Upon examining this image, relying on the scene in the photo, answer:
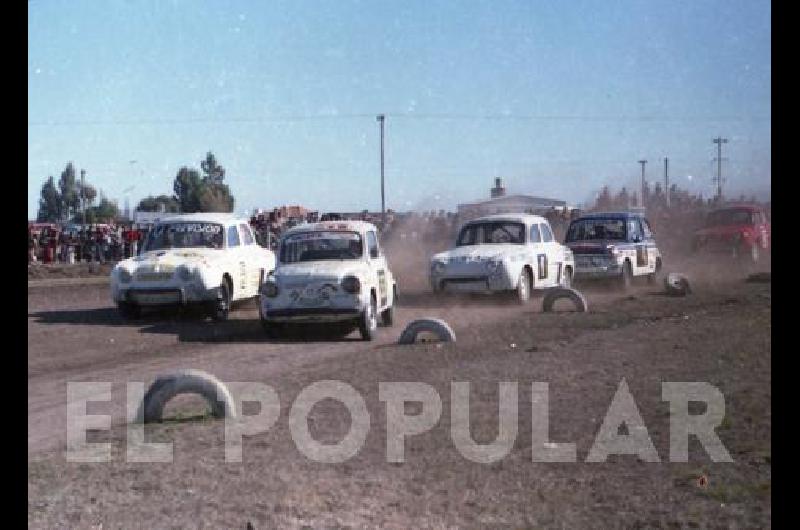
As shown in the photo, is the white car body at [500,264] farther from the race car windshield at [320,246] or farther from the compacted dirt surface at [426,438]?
the race car windshield at [320,246]

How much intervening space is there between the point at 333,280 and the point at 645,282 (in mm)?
11747

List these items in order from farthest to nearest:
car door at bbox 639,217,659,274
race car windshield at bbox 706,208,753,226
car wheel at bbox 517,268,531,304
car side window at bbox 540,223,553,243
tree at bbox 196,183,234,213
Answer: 1. tree at bbox 196,183,234,213
2. race car windshield at bbox 706,208,753,226
3. car door at bbox 639,217,659,274
4. car side window at bbox 540,223,553,243
5. car wheel at bbox 517,268,531,304

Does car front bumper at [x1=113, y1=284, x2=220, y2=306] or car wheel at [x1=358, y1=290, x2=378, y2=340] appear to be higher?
car front bumper at [x1=113, y1=284, x2=220, y2=306]

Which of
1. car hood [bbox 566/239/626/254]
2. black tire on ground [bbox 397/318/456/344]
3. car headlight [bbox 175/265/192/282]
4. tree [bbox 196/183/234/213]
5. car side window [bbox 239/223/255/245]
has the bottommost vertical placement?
black tire on ground [bbox 397/318/456/344]

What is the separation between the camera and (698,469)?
19.7 ft

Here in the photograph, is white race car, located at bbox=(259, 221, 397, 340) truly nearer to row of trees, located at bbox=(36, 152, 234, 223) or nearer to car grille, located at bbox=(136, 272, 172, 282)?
car grille, located at bbox=(136, 272, 172, 282)

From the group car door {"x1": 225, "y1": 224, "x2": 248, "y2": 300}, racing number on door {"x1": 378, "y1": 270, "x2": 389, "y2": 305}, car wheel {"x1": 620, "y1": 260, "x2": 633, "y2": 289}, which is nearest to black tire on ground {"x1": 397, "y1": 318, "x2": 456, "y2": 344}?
racing number on door {"x1": 378, "y1": 270, "x2": 389, "y2": 305}

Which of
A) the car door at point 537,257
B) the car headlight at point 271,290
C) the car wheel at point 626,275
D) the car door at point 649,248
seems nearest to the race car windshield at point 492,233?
the car door at point 537,257

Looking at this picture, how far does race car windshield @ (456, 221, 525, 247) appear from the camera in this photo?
59.6ft

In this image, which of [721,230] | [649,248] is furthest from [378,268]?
[721,230]

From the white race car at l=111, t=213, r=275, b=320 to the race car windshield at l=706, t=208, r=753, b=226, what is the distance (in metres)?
14.1

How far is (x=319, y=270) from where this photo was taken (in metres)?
13.2

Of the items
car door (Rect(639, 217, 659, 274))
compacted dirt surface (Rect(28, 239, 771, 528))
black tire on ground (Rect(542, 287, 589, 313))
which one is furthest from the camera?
car door (Rect(639, 217, 659, 274))
